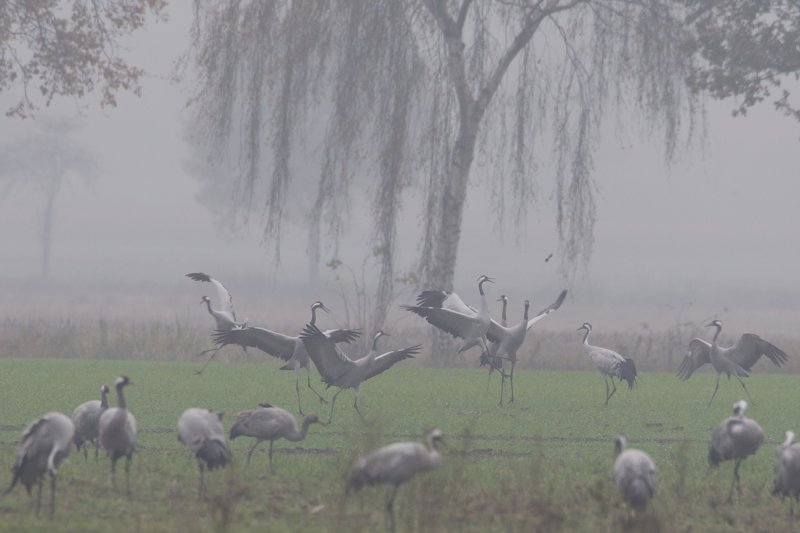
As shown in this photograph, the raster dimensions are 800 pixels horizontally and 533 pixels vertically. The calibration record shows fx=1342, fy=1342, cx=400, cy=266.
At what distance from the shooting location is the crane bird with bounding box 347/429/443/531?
892 cm

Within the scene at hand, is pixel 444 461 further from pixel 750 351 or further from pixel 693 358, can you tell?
pixel 693 358

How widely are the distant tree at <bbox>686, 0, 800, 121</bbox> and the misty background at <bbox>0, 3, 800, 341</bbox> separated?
1080 inches

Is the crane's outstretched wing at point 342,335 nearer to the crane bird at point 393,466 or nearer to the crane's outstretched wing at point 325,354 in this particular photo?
the crane's outstretched wing at point 325,354

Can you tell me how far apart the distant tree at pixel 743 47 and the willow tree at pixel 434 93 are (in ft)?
1.72

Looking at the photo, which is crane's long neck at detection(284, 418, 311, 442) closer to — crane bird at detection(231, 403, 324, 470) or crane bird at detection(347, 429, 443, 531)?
crane bird at detection(231, 403, 324, 470)

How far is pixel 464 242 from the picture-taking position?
108 metres

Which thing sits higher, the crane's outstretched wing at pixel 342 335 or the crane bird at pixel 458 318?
the crane bird at pixel 458 318

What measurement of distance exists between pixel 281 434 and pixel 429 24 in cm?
1819

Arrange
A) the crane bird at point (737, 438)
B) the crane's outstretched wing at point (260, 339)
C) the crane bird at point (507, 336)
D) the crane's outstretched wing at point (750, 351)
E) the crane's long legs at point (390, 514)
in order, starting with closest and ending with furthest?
1. the crane's long legs at point (390, 514)
2. the crane bird at point (737, 438)
3. the crane's outstretched wing at point (260, 339)
4. the crane's outstretched wing at point (750, 351)
5. the crane bird at point (507, 336)

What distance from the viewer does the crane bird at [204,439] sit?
390 inches

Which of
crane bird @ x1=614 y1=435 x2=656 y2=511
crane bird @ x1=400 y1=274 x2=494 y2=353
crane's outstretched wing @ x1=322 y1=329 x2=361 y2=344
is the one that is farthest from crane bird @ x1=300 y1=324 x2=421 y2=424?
crane bird @ x1=614 y1=435 x2=656 y2=511

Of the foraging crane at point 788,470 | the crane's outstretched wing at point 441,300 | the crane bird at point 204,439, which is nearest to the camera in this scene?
the foraging crane at point 788,470

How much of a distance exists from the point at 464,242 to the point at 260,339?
90.4 m

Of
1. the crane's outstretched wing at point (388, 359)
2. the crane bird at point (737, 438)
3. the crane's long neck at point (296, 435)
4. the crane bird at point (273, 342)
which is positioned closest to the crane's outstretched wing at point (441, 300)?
the crane bird at point (273, 342)
